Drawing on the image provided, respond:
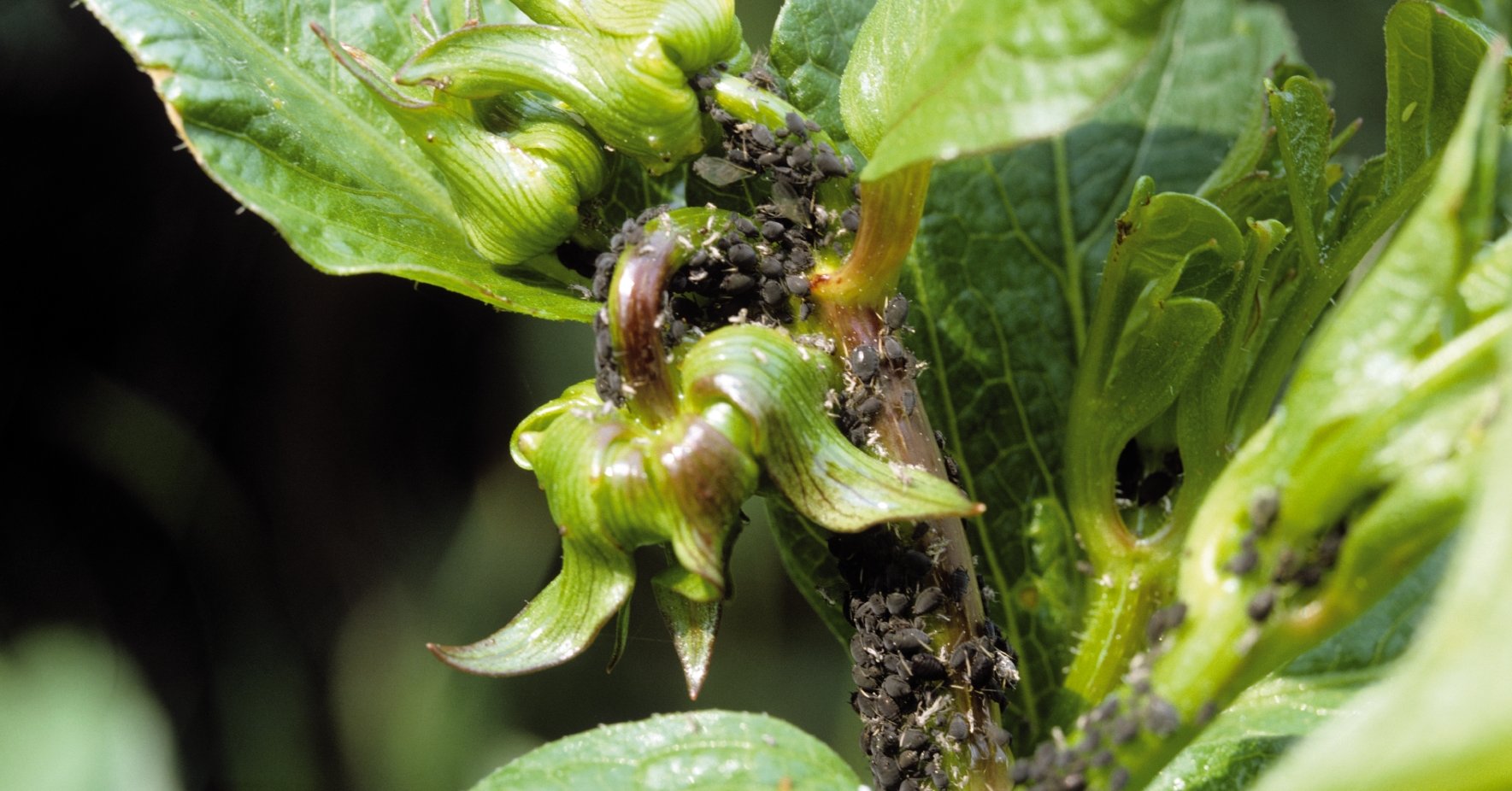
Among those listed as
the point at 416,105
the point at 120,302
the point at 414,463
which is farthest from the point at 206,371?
the point at 416,105

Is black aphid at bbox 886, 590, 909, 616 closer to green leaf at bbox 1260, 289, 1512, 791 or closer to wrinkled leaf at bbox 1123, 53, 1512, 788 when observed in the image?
wrinkled leaf at bbox 1123, 53, 1512, 788

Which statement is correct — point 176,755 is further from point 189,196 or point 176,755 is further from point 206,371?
point 189,196

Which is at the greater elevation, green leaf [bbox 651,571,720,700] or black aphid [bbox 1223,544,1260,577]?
black aphid [bbox 1223,544,1260,577]

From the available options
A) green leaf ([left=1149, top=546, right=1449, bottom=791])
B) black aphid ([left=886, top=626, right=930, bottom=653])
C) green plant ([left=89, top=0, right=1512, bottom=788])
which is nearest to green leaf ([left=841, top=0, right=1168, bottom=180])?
green plant ([left=89, top=0, right=1512, bottom=788])

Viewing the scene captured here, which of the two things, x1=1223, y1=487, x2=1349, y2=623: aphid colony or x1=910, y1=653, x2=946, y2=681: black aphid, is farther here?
x1=910, y1=653, x2=946, y2=681: black aphid

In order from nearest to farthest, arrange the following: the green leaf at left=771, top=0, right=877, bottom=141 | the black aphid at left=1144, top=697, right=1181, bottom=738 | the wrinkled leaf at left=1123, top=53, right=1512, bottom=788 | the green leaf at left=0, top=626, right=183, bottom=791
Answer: the wrinkled leaf at left=1123, top=53, right=1512, bottom=788 → the black aphid at left=1144, top=697, right=1181, bottom=738 → the green leaf at left=771, top=0, right=877, bottom=141 → the green leaf at left=0, top=626, right=183, bottom=791

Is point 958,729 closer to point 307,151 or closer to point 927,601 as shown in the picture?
point 927,601

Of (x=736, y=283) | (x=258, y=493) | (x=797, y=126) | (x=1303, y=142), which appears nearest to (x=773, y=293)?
(x=736, y=283)
